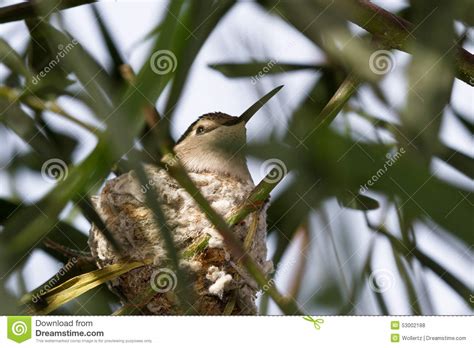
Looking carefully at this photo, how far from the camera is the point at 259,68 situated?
1.46 metres

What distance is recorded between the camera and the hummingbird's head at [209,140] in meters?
2.90

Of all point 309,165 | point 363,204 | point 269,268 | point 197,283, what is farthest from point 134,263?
point 309,165

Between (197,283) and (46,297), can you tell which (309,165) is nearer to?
(46,297)

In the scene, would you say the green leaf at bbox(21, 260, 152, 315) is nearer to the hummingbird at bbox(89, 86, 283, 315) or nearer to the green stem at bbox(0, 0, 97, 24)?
the hummingbird at bbox(89, 86, 283, 315)

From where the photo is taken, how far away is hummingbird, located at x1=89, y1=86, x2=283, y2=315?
233 centimetres

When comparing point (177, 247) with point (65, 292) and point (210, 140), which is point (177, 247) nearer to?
point (65, 292)

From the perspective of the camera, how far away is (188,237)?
2533 millimetres

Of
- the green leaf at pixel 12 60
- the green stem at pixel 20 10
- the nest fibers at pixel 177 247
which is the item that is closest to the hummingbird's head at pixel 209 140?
the nest fibers at pixel 177 247

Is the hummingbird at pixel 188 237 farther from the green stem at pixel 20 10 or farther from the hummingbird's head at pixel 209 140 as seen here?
the green stem at pixel 20 10

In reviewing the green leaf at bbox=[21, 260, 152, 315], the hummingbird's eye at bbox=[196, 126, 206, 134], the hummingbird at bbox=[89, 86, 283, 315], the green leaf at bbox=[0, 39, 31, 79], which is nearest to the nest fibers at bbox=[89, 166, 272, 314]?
the hummingbird at bbox=[89, 86, 283, 315]

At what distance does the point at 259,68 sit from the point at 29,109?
2.46 ft

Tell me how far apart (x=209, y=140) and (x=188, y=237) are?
60cm

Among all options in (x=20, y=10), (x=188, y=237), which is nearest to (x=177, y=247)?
(x=188, y=237)

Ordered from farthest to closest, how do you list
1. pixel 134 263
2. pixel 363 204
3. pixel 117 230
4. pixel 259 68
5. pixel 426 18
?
pixel 117 230
pixel 134 263
pixel 363 204
pixel 259 68
pixel 426 18
